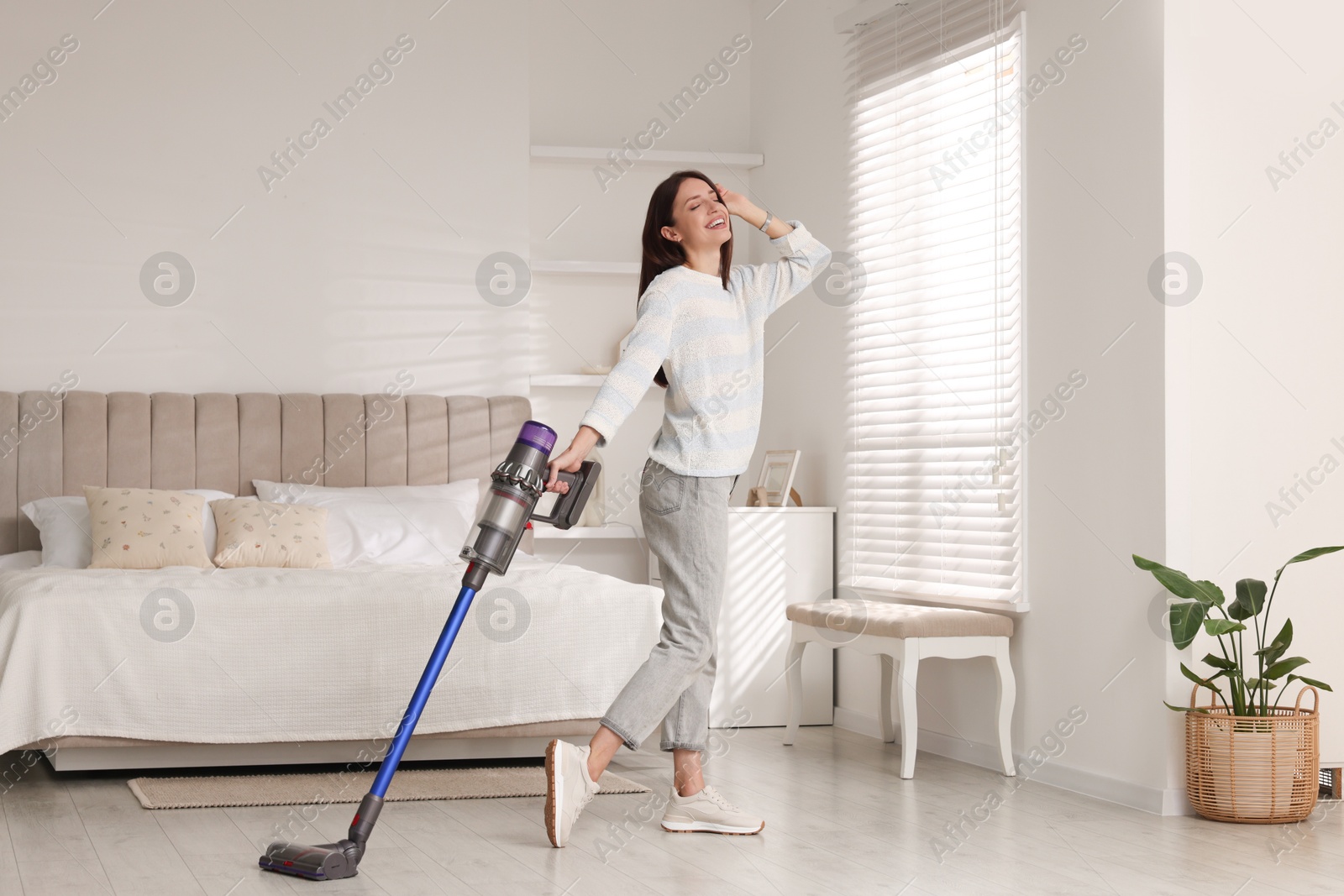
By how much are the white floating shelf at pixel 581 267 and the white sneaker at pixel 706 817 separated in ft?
9.42

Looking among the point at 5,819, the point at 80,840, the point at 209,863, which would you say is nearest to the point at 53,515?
the point at 5,819

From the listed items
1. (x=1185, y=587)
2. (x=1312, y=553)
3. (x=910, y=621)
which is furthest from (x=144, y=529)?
(x=1312, y=553)

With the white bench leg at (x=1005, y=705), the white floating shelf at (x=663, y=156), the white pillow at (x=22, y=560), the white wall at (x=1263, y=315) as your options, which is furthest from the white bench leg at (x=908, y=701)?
the white pillow at (x=22, y=560)

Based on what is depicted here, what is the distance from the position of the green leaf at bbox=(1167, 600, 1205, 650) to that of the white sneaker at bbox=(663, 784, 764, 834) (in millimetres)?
1117

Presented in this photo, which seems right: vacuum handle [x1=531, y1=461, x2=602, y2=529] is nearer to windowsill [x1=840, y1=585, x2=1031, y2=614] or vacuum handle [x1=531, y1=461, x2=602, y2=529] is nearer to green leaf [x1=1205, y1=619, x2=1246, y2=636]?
green leaf [x1=1205, y1=619, x2=1246, y2=636]

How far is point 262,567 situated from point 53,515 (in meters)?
0.82

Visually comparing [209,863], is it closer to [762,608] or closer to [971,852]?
[971,852]

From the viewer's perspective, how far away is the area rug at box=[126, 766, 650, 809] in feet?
10.6

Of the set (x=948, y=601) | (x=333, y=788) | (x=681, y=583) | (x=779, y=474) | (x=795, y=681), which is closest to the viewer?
(x=681, y=583)

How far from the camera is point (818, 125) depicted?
511 cm

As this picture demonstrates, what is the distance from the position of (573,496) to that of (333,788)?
1345 millimetres

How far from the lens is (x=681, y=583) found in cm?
284

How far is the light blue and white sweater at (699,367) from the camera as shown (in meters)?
2.84

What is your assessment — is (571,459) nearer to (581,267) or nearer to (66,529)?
(66,529)
